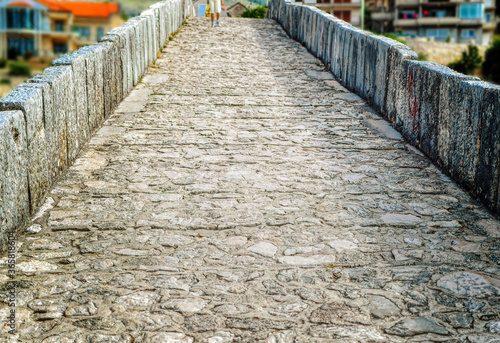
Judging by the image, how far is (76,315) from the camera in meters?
3.30

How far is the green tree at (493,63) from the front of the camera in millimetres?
53375

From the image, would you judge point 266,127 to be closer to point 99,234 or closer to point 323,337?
point 99,234

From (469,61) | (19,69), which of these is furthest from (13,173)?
(469,61)

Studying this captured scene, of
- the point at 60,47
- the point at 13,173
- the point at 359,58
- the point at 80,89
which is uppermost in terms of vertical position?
the point at 60,47

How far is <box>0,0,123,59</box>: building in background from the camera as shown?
27.0 feet

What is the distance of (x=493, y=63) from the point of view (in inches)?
2112

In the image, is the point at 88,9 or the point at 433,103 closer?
the point at 433,103

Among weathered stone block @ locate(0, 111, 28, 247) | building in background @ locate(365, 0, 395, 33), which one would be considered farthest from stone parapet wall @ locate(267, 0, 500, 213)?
building in background @ locate(365, 0, 395, 33)

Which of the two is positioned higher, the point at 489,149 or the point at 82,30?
the point at 82,30

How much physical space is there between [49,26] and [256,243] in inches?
228

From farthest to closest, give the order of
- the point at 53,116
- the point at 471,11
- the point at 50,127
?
the point at 471,11
the point at 53,116
the point at 50,127

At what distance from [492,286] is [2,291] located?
9.77 ft

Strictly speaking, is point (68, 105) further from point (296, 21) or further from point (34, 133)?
point (296, 21)

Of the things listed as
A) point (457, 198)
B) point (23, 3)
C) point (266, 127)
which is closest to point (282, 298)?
point (457, 198)
